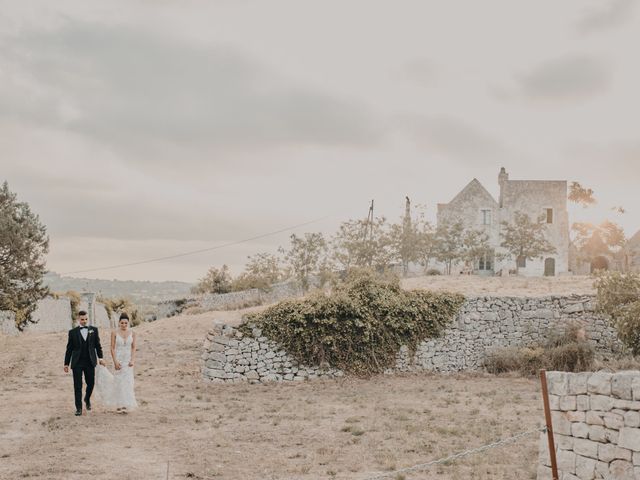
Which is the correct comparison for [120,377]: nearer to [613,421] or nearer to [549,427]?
[549,427]

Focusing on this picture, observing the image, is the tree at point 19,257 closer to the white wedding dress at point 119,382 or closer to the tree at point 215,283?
the white wedding dress at point 119,382

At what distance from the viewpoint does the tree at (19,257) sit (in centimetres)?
2111

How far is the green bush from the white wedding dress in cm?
624

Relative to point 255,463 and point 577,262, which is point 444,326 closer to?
point 255,463

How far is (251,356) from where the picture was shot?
1800 centimetres

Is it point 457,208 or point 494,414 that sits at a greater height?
point 457,208

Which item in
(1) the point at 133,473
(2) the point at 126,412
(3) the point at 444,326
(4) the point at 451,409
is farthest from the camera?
(3) the point at 444,326

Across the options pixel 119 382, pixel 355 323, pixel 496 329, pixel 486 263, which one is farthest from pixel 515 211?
pixel 119 382

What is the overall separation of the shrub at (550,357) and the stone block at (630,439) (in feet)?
33.6

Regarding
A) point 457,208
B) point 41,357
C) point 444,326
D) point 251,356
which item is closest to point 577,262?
point 457,208

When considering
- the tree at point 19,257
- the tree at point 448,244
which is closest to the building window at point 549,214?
the tree at point 448,244

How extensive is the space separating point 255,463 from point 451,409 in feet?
17.6

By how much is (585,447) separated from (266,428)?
5.67 meters

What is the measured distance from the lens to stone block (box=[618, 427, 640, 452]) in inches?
284
